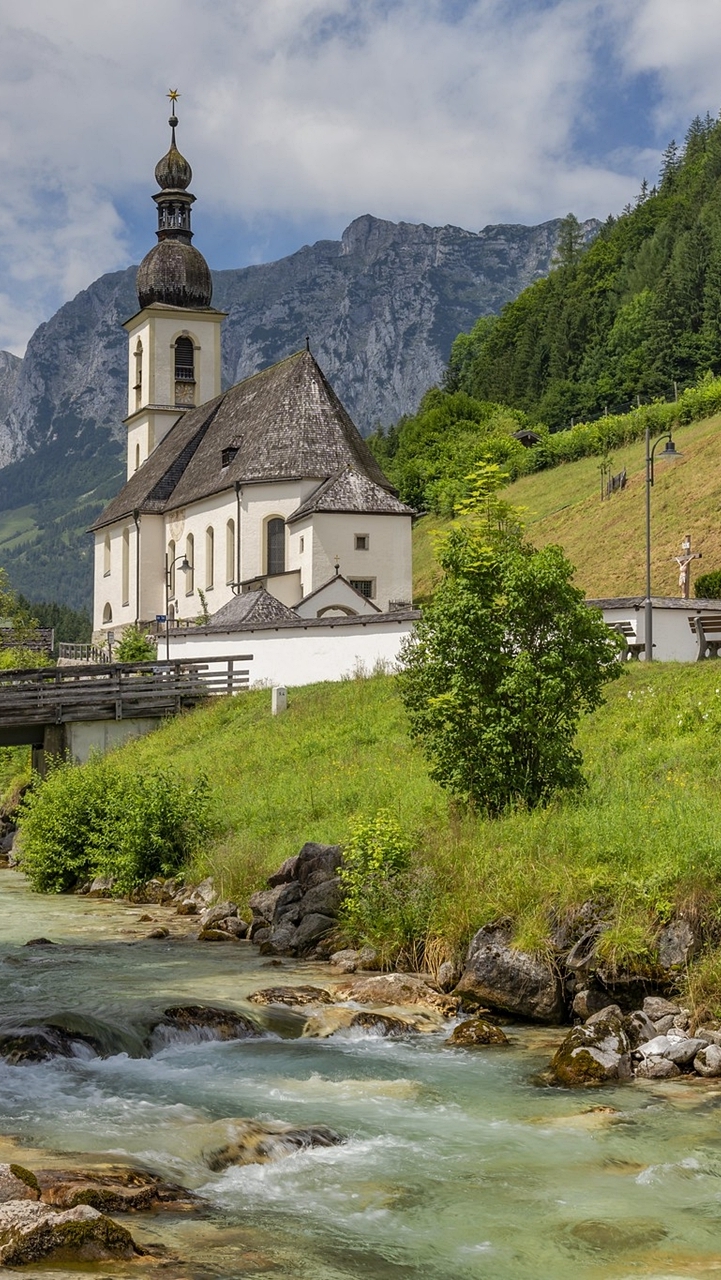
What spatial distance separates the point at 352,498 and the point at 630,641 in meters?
22.6

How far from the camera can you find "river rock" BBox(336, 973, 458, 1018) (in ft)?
45.1

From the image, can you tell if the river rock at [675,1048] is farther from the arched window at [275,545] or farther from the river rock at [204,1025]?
the arched window at [275,545]

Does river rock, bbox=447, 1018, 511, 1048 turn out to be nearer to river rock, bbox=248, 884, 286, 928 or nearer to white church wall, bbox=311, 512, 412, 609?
river rock, bbox=248, 884, 286, 928

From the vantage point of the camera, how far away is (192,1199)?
8.45 m

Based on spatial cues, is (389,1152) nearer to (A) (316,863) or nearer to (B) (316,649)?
(A) (316,863)

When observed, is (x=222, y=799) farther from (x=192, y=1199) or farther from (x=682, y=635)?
(x=192, y=1199)

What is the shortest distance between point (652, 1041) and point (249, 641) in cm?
2722

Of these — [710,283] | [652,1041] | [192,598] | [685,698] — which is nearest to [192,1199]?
[652,1041]

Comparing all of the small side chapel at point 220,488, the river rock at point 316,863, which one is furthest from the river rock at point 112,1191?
the small side chapel at point 220,488

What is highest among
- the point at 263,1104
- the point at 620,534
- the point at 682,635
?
the point at 620,534

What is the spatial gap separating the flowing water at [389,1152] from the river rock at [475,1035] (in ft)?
0.67

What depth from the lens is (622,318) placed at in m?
107

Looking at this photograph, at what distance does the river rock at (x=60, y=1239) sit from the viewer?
7.26 metres

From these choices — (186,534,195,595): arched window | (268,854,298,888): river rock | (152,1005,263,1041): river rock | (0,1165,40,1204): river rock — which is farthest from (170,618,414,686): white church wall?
(0,1165,40,1204): river rock
